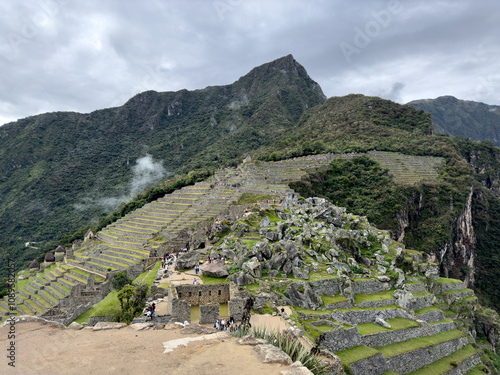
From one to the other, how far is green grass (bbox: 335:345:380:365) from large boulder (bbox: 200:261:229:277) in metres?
6.66

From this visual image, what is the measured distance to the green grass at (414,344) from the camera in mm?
14890

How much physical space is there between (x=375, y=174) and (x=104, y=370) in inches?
2189

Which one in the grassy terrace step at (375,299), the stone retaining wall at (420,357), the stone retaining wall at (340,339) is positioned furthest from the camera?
the grassy terrace step at (375,299)

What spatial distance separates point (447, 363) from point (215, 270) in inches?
589

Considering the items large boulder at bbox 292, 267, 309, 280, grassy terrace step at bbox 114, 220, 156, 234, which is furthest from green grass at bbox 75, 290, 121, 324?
grassy terrace step at bbox 114, 220, 156, 234

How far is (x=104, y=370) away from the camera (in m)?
5.70

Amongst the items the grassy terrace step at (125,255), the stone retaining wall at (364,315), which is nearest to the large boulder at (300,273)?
the stone retaining wall at (364,315)

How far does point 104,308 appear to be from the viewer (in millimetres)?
20375

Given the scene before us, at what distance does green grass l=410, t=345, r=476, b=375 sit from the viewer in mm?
15960

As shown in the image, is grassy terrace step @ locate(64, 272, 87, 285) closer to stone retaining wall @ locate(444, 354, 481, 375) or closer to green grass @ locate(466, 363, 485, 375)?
stone retaining wall @ locate(444, 354, 481, 375)

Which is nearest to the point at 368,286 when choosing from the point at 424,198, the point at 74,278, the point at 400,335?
the point at 400,335

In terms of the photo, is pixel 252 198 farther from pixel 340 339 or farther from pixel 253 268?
pixel 340 339

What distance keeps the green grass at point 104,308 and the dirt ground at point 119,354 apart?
40.2 ft

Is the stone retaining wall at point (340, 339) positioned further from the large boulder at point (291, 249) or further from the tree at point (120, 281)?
the tree at point (120, 281)
